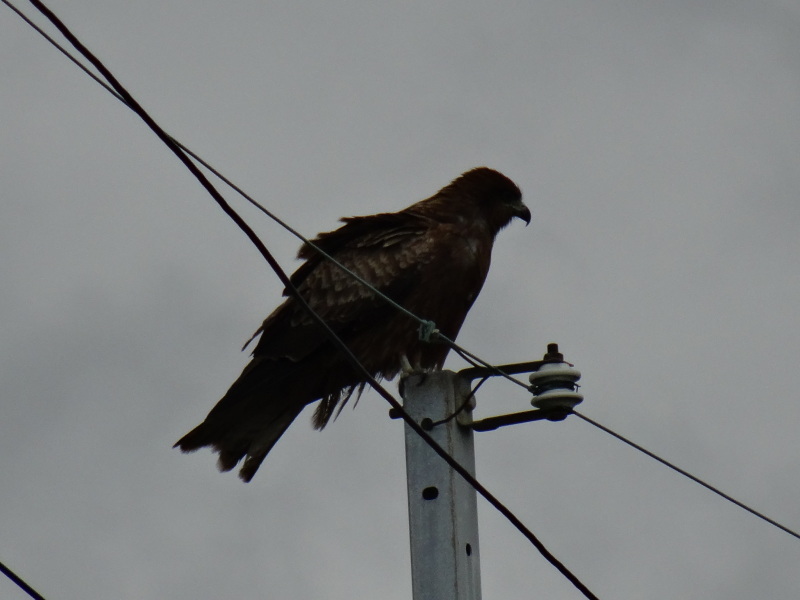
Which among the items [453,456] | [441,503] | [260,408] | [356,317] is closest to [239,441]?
[260,408]

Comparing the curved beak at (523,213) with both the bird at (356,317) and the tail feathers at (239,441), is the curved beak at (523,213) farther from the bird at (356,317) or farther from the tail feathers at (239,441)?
the tail feathers at (239,441)

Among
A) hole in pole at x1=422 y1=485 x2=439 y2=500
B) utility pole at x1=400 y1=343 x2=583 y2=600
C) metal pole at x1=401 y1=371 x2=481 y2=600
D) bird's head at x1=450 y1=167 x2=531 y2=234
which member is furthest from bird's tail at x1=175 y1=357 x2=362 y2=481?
hole in pole at x1=422 y1=485 x2=439 y2=500

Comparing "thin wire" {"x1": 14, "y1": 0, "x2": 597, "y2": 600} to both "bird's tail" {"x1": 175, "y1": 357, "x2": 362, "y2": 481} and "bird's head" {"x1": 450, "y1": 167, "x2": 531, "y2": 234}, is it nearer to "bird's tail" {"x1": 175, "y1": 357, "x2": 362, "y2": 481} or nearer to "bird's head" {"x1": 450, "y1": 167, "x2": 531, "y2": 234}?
"bird's tail" {"x1": 175, "y1": 357, "x2": 362, "y2": 481}

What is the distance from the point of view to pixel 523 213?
10023mm

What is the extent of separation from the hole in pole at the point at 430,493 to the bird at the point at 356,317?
2709 millimetres

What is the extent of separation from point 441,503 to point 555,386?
0.69 m

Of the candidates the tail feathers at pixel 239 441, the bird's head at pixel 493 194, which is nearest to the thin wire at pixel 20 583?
the tail feathers at pixel 239 441

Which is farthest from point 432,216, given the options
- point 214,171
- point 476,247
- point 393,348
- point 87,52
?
point 87,52

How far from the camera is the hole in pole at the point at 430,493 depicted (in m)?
5.67

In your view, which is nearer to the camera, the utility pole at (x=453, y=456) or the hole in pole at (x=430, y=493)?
the utility pole at (x=453, y=456)

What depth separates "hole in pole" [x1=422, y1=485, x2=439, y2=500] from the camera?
223 inches

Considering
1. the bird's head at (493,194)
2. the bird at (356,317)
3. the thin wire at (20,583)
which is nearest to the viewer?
the thin wire at (20,583)

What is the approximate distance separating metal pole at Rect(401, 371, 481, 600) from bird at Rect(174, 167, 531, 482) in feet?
8.25

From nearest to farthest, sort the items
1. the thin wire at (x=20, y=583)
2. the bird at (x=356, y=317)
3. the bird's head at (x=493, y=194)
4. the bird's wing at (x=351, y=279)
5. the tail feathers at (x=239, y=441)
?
the thin wire at (x=20, y=583) < the tail feathers at (x=239, y=441) < the bird at (x=356, y=317) < the bird's wing at (x=351, y=279) < the bird's head at (x=493, y=194)
